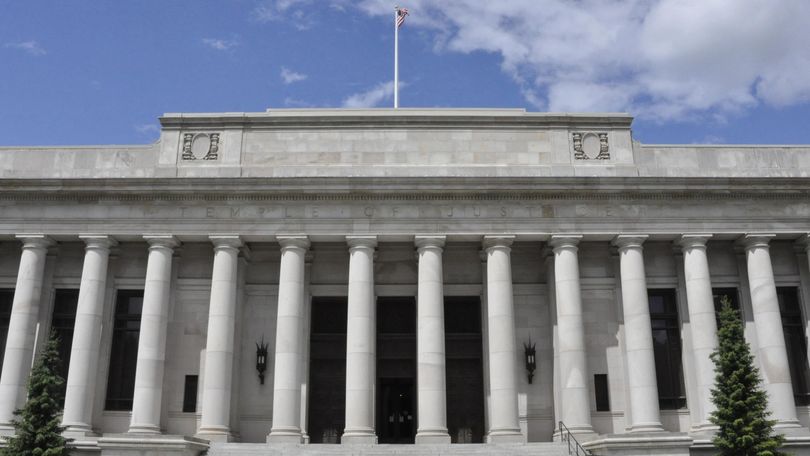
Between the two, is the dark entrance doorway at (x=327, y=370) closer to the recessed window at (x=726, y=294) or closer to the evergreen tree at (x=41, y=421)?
the evergreen tree at (x=41, y=421)

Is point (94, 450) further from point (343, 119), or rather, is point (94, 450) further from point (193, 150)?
point (343, 119)

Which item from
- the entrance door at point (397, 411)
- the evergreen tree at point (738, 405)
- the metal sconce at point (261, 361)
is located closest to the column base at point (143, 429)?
the metal sconce at point (261, 361)

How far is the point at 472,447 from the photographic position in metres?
28.8

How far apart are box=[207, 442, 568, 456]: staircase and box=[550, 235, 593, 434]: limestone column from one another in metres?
2.25

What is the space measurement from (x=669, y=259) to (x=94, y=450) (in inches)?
975

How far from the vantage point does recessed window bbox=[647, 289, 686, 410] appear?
3372cm

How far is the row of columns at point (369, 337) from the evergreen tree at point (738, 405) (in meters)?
5.10

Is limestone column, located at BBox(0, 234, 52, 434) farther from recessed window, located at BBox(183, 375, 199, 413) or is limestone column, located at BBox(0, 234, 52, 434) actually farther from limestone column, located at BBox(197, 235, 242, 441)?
limestone column, located at BBox(197, 235, 242, 441)

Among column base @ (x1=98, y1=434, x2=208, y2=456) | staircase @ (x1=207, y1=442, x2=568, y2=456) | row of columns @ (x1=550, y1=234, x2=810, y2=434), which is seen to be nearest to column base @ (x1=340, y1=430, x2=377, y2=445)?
staircase @ (x1=207, y1=442, x2=568, y2=456)

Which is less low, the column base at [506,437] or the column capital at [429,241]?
the column capital at [429,241]

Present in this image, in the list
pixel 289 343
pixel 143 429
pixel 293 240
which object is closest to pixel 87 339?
pixel 143 429

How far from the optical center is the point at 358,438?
99.1 feet

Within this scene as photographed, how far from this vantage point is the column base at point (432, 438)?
3027 centimetres

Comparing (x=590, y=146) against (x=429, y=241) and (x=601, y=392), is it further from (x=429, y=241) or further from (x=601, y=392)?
(x=601, y=392)
